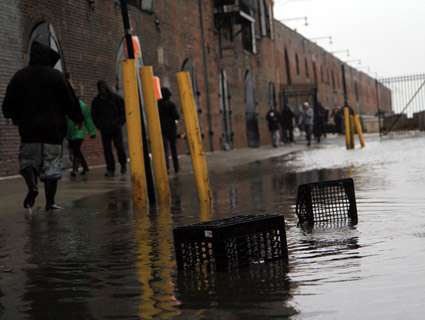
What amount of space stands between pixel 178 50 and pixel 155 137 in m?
16.0

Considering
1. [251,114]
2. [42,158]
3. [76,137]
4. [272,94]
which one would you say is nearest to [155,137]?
[42,158]

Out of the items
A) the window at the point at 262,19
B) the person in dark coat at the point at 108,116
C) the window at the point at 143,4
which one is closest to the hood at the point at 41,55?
the person in dark coat at the point at 108,116

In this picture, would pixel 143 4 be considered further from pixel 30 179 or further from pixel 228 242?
pixel 228 242

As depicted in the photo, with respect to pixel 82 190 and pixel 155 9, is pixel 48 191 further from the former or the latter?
pixel 155 9

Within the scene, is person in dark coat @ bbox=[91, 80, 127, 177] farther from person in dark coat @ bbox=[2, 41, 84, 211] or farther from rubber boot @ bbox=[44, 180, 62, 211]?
person in dark coat @ bbox=[2, 41, 84, 211]

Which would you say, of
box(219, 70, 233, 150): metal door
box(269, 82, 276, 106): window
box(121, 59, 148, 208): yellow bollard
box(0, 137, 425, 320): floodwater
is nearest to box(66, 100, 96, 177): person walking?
box(121, 59, 148, 208): yellow bollard

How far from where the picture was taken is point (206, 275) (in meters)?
4.00

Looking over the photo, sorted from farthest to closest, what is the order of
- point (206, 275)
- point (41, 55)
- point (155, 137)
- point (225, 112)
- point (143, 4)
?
1. point (225, 112)
2. point (143, 4)
3. point (155, 137)
4. point (41, 55)
5. point (206, 275)

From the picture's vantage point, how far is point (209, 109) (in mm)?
27094

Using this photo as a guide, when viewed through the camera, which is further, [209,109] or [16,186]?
[209,109]

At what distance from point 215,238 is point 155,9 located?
62.7 ft

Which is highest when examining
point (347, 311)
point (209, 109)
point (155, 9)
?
point (155, 9)

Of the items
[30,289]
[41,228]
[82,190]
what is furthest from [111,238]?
[82,190]

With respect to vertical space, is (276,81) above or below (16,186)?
above
